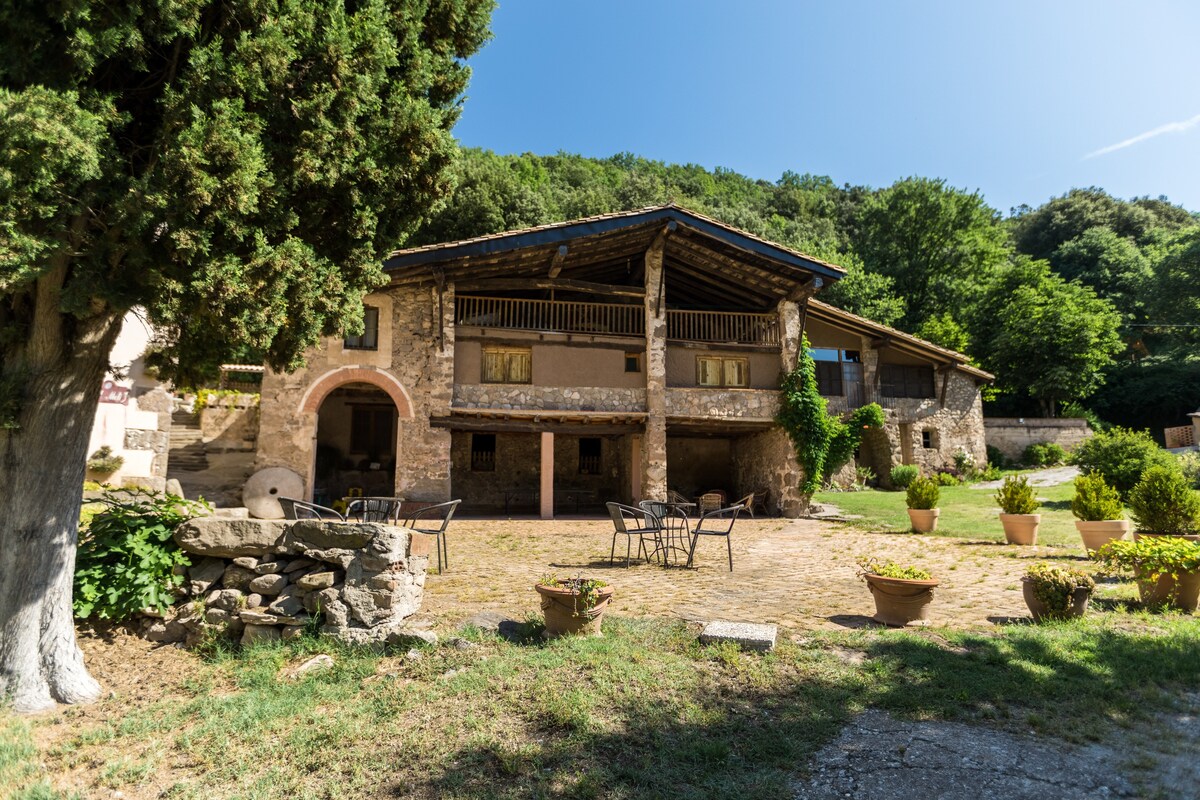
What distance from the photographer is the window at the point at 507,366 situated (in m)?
15.4

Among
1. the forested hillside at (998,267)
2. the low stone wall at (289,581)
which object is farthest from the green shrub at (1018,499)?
the forested hillside at (998,267)

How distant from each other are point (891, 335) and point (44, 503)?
2249 centimetres

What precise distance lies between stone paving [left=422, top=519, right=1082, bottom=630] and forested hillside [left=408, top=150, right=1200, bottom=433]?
58.5 ft

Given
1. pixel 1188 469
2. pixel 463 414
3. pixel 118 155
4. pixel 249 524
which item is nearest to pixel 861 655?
pixel 249 524

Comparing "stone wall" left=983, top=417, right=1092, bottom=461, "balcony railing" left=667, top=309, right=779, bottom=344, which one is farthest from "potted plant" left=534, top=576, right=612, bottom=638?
"stone wall" left=983, top=417, right=1092, bottom=461

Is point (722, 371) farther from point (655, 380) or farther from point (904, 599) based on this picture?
point (904, 599)

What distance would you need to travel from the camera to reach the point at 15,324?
4422 mm

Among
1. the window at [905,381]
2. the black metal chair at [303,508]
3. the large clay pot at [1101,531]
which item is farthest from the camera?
the window at [905,381]

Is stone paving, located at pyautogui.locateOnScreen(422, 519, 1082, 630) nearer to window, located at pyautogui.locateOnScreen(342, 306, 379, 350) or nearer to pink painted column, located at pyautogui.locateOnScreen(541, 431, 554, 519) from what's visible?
pink painted column, located at pyautogui.locateOnScreen(541, 431, 554, 519)

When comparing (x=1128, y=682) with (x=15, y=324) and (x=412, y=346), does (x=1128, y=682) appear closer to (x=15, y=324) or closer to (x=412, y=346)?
(x=15, y=324)

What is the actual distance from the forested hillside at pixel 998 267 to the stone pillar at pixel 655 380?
11.3 meters

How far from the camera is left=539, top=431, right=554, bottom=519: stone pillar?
1533 cm

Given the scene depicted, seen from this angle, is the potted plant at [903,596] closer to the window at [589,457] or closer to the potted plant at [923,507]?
the potted plant at [923,507]

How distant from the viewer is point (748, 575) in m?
8.05
